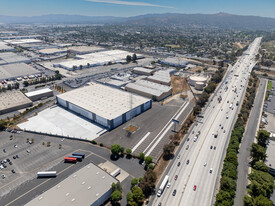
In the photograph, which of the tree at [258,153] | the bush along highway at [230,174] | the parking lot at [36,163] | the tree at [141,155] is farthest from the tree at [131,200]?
the tree at [258,153]

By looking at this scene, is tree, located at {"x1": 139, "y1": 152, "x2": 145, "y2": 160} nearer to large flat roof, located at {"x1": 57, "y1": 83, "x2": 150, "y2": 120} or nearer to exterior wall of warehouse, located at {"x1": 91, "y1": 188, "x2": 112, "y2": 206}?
exterior wall of warehouse, located at {"x1": 91, "y1": 188, "x2": 112, "y2": 206}

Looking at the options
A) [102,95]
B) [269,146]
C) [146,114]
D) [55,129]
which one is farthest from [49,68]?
[269,146]

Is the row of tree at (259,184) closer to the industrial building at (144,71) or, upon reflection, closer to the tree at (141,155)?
the tree at (141,155)

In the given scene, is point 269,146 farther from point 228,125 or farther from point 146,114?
point 146,114

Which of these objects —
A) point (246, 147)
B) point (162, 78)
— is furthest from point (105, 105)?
point (162, 78)

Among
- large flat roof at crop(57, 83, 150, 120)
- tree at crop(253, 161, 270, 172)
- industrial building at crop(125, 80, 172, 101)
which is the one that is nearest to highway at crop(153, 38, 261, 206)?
tree at crop(253, 161, 270, 172)

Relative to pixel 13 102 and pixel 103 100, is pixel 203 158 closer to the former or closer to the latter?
pixel 103 100
